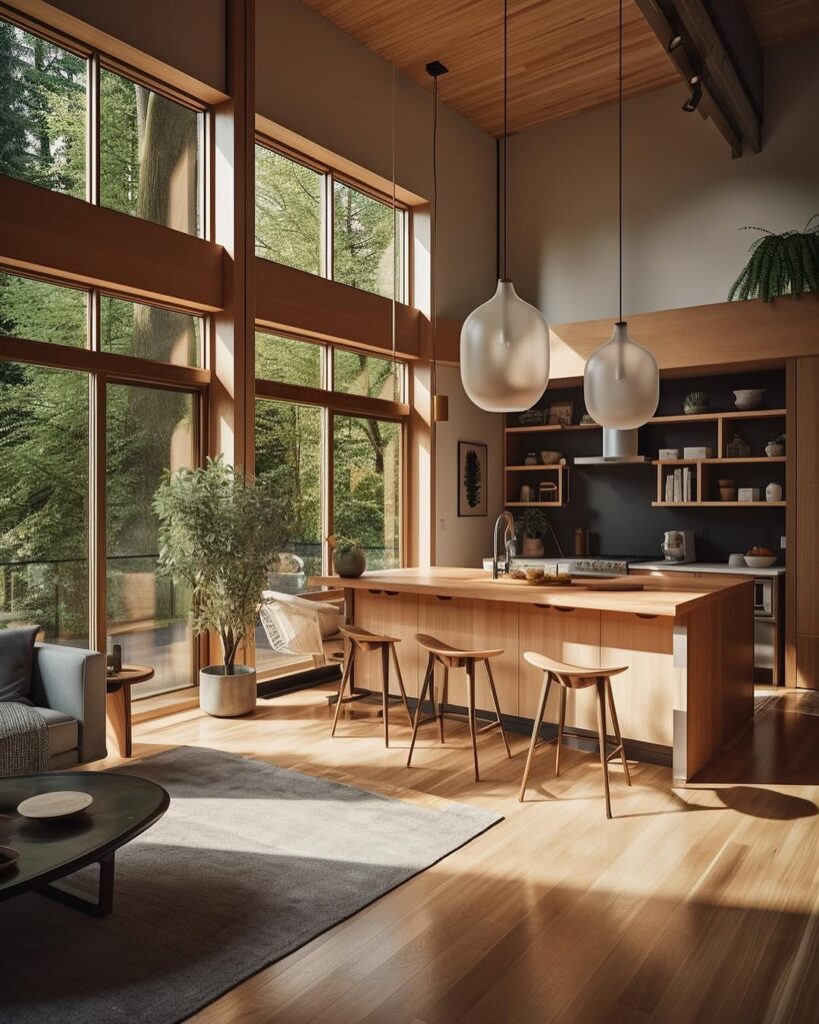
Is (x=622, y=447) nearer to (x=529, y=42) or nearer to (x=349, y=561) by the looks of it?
(x=349, y=561)

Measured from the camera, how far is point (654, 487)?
7848 mm

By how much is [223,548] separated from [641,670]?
2584 mm

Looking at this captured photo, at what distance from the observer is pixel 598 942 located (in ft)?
8.67

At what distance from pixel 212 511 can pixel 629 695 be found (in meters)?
2.70

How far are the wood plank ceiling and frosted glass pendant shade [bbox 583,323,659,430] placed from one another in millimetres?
3422

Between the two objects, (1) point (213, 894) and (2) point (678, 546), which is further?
(2) point (678, 546)

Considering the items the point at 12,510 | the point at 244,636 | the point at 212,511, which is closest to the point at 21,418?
the point at 12,510

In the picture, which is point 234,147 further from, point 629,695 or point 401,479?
point 629,695

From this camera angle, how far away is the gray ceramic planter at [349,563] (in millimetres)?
5551

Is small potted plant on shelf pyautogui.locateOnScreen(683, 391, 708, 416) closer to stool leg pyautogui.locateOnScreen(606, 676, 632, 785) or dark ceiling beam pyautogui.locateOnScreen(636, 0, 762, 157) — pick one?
dark ceiling beam pyautogui.locateOnScreen(636, 0, 762, 157)

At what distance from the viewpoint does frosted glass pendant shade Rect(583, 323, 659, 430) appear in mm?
4395

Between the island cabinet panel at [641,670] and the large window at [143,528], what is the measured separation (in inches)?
116

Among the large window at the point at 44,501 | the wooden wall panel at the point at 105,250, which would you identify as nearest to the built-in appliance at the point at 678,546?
the wooden wall panel at the point at 105,250

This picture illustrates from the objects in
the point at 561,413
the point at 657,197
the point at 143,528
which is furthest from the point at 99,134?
the point at 657,197
